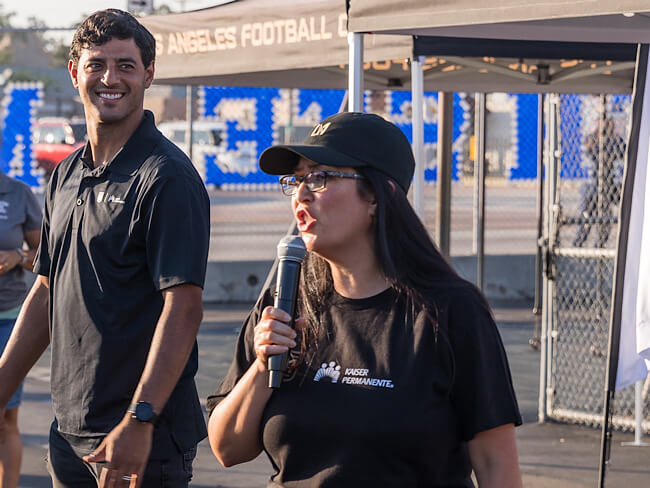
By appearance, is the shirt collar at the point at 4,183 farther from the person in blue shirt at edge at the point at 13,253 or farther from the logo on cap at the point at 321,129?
the logo on cap at the point at 321,129

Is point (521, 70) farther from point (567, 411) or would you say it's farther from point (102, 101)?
point (102, 101)

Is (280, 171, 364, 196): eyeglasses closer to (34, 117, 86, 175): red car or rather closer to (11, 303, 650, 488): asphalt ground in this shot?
(11, 303, 650, 488): asphalt ground

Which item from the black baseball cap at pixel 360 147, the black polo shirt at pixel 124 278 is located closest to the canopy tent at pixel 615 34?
Result: the black polo shirt at pixel 124 278

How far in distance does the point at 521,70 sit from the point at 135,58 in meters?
5.03

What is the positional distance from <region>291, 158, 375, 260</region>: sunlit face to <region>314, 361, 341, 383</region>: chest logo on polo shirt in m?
0.26

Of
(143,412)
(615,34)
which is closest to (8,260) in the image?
(143,412)

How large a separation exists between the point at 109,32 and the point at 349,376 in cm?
143

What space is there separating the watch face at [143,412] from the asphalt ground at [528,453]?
3.38m

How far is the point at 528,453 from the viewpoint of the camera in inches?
269

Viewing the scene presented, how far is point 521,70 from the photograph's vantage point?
25.9 ft

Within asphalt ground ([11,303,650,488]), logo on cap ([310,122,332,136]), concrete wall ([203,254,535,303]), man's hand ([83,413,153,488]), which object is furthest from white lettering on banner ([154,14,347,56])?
concrete wall ([203,254,535,303])

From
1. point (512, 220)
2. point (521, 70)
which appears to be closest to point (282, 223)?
point (512, 220)

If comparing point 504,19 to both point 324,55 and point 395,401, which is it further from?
point 395,401

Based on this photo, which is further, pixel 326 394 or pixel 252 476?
pixel 252 476
